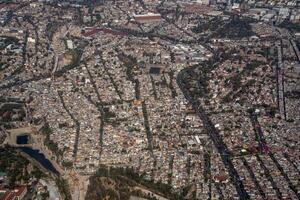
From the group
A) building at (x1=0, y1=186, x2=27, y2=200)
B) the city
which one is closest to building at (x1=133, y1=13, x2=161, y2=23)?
the city

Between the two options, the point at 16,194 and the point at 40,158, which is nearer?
the point at 16,194

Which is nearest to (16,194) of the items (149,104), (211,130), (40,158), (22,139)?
(40,158)

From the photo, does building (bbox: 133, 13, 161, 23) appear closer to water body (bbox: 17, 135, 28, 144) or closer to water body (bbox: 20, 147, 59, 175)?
water body (bbox: 17, 135, 28, 144)

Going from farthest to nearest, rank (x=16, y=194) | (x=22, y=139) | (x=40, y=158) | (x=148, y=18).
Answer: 1. (x=148, y=18)
2. (x=22, y=139)
3. (x=40, y=158)
4. (x=16, y=194)

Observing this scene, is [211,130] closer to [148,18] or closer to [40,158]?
[40,158]

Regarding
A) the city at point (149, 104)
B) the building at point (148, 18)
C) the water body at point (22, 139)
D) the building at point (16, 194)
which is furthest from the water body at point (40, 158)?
the building at point (148, 18)

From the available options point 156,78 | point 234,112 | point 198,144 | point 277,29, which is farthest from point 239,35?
point 198,144

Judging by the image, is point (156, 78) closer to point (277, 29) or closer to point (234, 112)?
point (234, 112)

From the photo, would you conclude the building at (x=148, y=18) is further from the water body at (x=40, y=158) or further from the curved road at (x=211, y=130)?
the water body at (x=40, y=158)
